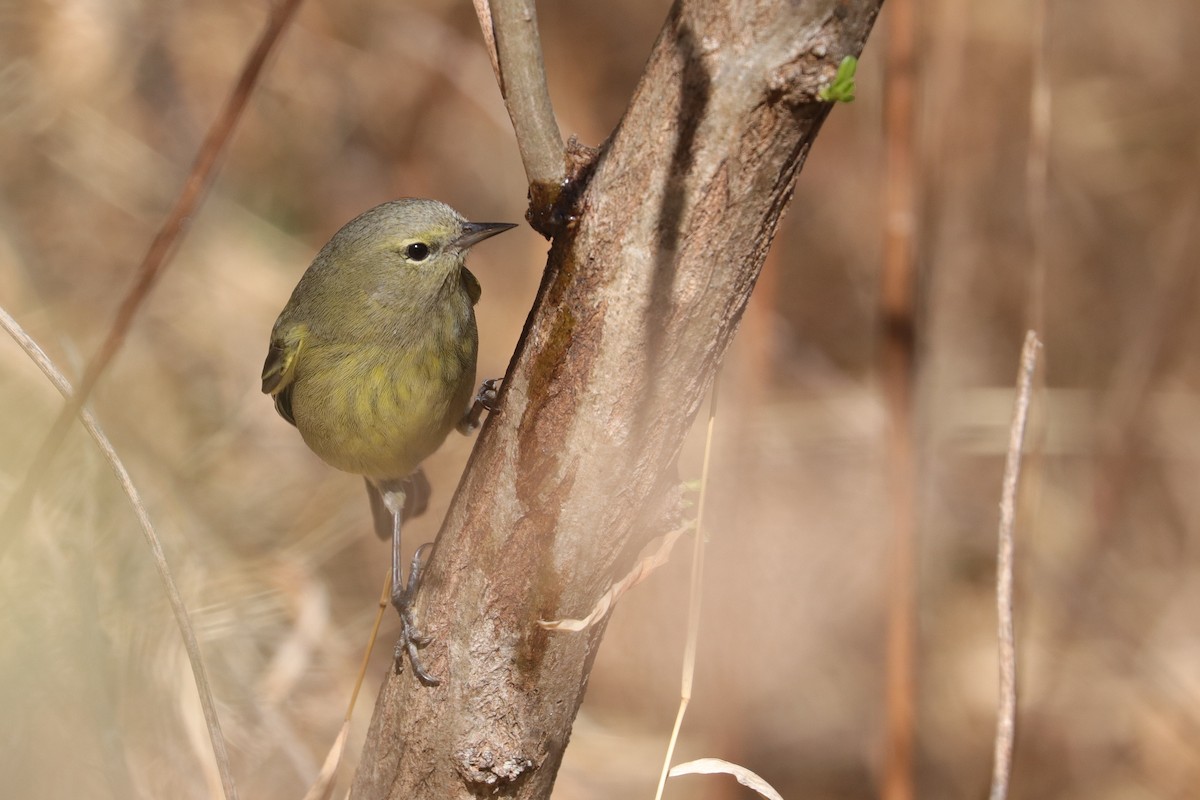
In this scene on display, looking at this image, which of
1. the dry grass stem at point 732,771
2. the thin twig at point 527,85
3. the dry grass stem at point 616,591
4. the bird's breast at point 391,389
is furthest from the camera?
the bird's breast at point 391,389

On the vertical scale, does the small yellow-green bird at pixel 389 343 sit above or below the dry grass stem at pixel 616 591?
above

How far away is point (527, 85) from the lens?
1.56 meters

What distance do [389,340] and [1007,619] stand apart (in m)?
1.91

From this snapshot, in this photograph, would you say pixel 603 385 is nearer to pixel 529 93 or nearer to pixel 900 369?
pixel 529 93

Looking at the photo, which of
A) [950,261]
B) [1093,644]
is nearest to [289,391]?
[950,261]

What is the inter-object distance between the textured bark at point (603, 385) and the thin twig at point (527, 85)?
64 millimetres

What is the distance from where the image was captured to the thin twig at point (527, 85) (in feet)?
5.03

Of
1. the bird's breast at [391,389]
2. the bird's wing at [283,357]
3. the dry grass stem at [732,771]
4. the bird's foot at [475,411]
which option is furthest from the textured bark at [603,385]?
the bird's wing at [283,357]

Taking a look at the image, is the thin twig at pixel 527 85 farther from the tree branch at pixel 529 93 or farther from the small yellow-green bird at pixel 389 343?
the small yellow-green bird at pixel 389 343

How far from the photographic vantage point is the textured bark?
139 cm

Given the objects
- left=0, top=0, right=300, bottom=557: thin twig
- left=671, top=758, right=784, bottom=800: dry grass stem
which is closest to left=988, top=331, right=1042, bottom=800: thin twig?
left=671, top=758, right=784, bottom=800: dry grass stem

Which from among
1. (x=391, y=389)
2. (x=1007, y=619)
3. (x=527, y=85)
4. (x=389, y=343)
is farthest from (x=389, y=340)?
(x=1007, y=619)

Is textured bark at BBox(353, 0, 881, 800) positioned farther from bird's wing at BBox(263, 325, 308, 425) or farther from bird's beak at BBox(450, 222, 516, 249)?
bird's wing at BBox(263, 325, 308, 425)

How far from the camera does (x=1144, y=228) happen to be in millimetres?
5508
